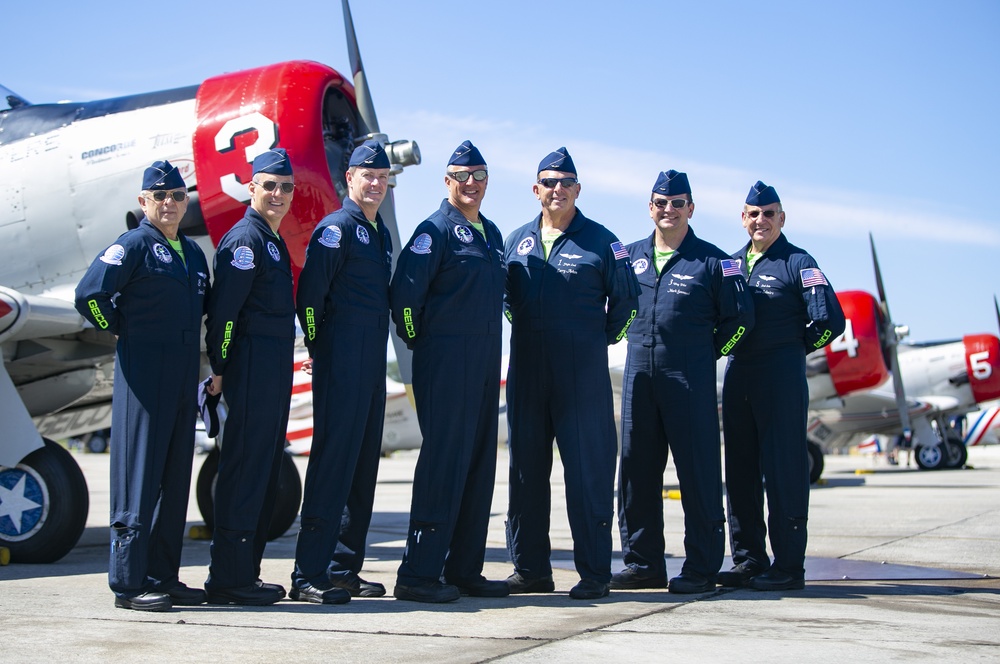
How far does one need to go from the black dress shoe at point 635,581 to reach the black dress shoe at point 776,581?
0.46 meters

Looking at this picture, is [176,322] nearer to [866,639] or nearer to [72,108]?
[866,639]

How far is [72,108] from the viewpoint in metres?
7.53

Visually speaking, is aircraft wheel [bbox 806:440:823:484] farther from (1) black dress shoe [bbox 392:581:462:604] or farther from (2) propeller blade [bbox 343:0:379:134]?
(1) black dress shoe [bbox 392:581:462:604]

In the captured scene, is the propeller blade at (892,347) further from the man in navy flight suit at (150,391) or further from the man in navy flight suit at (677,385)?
the man in navy flight suit at (150,391)

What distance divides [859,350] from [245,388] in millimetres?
15508

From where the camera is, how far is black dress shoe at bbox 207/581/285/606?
4.62 m

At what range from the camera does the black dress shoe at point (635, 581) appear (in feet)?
17.5

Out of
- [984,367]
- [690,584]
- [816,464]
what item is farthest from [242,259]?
[984,367]

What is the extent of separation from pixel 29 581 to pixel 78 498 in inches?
38.4

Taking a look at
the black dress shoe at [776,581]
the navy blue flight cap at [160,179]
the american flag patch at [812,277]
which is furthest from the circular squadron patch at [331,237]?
the black dress shoe at [776,581]

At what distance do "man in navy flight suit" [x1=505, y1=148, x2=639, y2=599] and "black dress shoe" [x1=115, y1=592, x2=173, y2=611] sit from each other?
1653 mm

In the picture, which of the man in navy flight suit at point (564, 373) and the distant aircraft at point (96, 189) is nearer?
the man in navy flight suit at point (564, 373)

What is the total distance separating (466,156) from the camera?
200 inches

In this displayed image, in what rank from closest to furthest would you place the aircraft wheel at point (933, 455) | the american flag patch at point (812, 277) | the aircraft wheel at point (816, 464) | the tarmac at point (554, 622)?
1. the tarmac at point (554, 622)
2. the american flag patch at point (812, 277)
3. the aircraft wheel at point (816, 464)
4. the aircraft wheel at point (933, 455)
